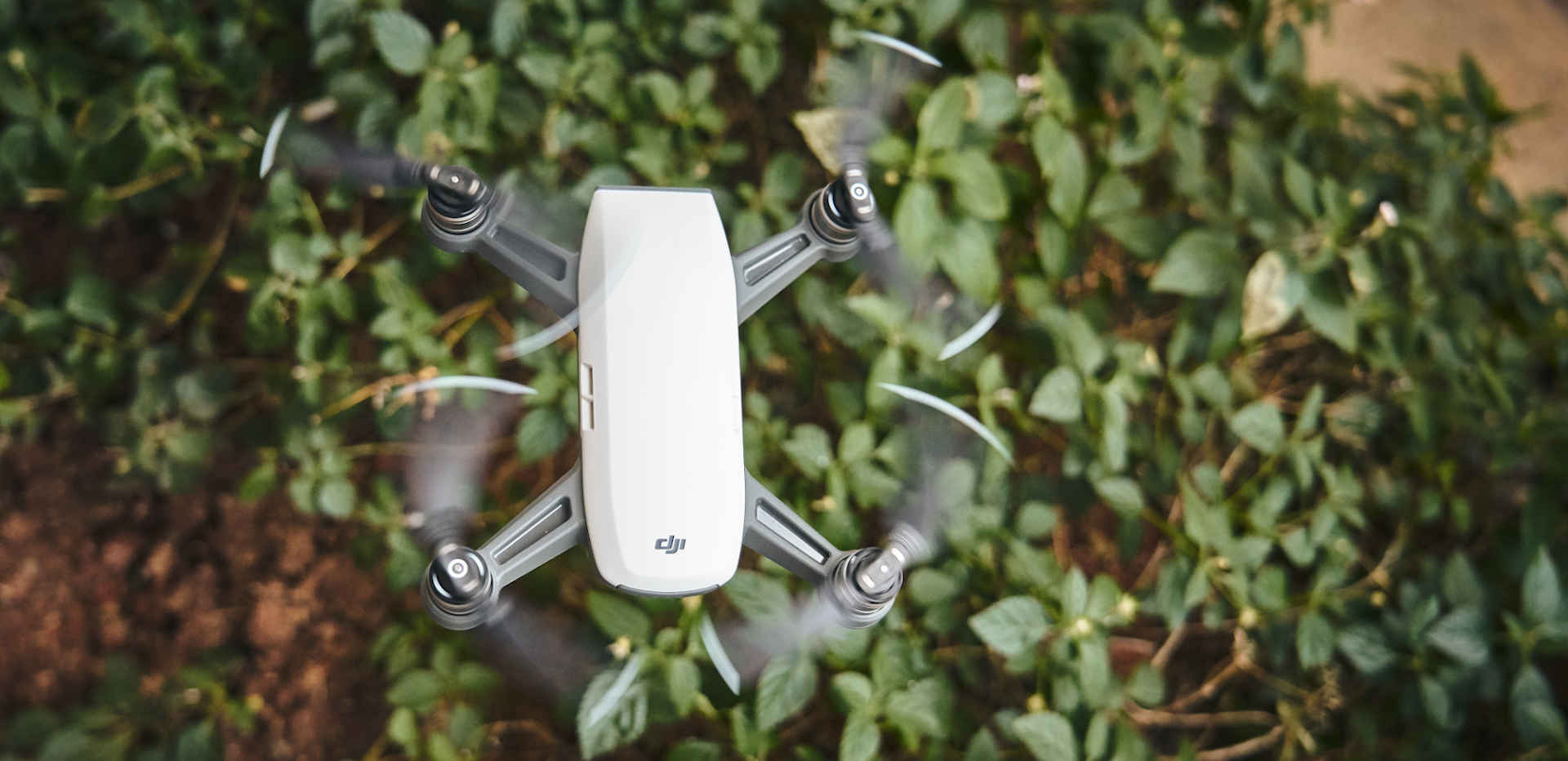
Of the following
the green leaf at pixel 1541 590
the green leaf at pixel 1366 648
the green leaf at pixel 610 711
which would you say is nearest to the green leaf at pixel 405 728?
the green leaf at pixel 610 711

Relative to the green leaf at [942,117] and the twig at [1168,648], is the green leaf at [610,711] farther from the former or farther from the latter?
the twig at [1168,648]

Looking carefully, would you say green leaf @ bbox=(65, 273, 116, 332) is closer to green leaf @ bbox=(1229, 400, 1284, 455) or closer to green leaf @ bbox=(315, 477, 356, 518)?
green leaf @ bbox=(315, 477, 356, 518)

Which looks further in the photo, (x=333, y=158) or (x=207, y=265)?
(x=207, y=265)

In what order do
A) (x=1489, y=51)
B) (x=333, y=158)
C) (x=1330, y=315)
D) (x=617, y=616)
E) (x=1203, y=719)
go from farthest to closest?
(x=1489, y=51) → (x=1203, y=719) → (x=1330, y=315) → (x=617, y=616) → (x=333, y=158)

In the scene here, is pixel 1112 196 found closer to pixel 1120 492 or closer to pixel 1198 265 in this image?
pixel 1198 265

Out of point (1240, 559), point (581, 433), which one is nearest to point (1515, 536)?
point (1240, 559)

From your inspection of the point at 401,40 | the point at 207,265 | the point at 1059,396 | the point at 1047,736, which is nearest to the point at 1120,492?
the point at 1059,396

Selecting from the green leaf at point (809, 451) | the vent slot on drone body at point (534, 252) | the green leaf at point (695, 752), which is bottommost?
the green leaf at point (695, 752)
